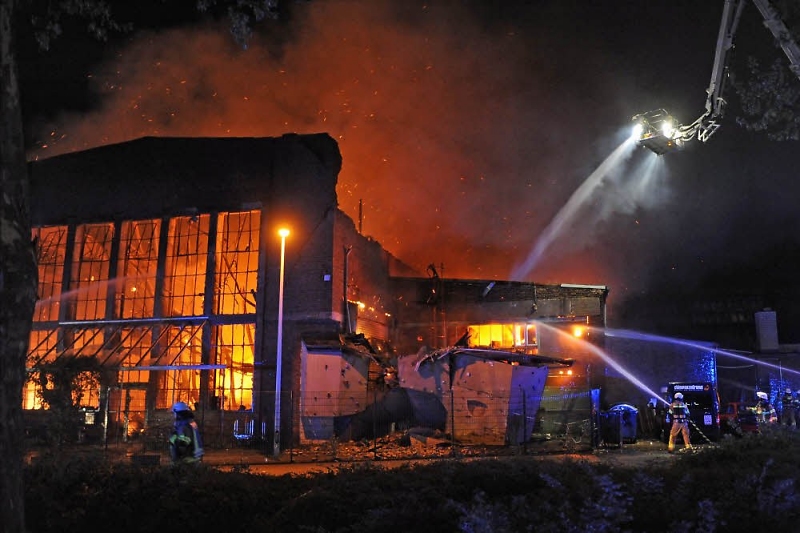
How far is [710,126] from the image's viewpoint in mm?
13312

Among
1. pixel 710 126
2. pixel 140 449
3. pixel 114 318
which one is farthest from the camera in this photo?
pixel 114 318

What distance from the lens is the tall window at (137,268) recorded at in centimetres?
2583

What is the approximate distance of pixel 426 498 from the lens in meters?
7.38

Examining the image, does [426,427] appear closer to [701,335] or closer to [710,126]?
[710,126]

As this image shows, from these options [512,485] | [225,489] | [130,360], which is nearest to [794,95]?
[512,485]

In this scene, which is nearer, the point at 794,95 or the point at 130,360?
the point at 794,95

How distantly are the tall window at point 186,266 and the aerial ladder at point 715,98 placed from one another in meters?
16.7

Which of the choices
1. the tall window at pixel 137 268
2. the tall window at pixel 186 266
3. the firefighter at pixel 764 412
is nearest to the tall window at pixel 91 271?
the tall window at pixel 137 268

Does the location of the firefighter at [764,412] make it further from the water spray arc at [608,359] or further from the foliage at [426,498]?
the foliage at [426,498]

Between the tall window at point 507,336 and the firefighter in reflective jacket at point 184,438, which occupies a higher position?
the tall window at point 507,336

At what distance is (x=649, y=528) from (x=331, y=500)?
130 inches

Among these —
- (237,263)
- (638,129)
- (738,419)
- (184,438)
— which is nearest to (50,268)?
(237,263)

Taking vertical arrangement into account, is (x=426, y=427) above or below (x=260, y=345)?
below

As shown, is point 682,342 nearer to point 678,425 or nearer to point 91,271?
point 678,425
